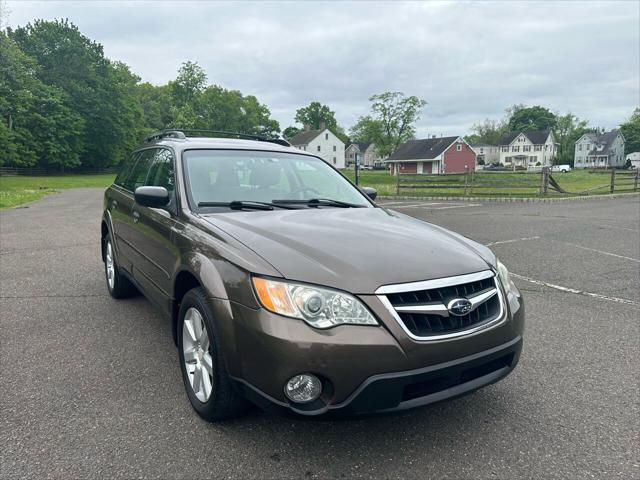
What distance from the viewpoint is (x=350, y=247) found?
255 centimetres

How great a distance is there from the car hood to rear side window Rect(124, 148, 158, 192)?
1.68 metres

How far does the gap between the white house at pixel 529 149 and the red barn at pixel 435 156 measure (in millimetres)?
35965

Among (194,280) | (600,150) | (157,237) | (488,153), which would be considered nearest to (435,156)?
(488,153)

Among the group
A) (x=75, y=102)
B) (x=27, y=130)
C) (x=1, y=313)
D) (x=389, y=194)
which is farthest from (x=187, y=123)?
(x=1, y=313)

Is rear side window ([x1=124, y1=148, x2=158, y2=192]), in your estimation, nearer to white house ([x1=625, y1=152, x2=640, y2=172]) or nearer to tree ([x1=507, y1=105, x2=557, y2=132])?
white house ([x1=625, y1=152, x2=640, y2=172])

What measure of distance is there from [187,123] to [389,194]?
175 ft

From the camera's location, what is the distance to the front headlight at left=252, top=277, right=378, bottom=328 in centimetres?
216

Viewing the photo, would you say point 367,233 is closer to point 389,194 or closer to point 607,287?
point 607,287

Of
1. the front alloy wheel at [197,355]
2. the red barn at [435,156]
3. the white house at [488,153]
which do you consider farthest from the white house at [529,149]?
the front alloy wheel at [197,355]

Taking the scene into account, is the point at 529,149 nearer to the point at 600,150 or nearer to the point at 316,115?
the point at 600,150

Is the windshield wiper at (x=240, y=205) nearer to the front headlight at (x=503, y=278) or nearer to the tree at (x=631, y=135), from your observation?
the front headlight at (x=503, y=278)

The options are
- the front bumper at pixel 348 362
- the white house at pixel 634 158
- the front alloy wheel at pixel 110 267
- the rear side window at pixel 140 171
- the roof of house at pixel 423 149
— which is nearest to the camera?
the front bumper at pixel 348 362

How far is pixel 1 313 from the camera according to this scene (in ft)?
15.6

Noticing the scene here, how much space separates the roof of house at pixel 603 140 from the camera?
100031 millimetres
